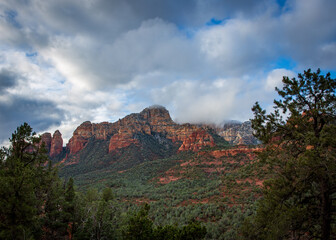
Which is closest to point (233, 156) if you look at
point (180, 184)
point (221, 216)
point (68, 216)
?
point (180, 184)

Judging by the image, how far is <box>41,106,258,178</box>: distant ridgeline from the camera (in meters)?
86.8

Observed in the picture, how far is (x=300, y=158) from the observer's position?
18.4 feet

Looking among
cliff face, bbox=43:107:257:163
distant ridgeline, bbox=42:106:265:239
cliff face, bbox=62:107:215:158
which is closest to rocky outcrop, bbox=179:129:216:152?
distant ridgeline, bbox=42:106:265:239

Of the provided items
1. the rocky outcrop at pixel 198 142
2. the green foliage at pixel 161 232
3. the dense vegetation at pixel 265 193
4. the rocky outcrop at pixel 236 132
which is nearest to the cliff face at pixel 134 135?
the rocky outcrop at pixel 236 132

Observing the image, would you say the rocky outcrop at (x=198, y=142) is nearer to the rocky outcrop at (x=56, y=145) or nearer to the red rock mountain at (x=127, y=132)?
the red rock mountain at (x=127, y=132)

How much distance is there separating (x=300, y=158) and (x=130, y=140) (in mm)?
102316

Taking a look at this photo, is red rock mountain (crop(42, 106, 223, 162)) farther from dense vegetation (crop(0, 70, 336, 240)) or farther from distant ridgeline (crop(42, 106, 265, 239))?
dense vegetation (crop(0, 70, 336, 240))

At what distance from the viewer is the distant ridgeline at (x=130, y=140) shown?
86825 mm

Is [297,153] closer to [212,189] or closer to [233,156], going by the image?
[212,189]

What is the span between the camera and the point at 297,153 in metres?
6.53

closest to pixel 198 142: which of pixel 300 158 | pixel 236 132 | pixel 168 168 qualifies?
pixel 168 168

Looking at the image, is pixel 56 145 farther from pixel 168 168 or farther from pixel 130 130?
pixel 168 168

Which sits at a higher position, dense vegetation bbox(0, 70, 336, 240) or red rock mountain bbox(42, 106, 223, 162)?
red rock mountain bbox(42, 106, 223, 162)

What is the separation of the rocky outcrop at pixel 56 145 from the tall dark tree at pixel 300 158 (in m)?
142
